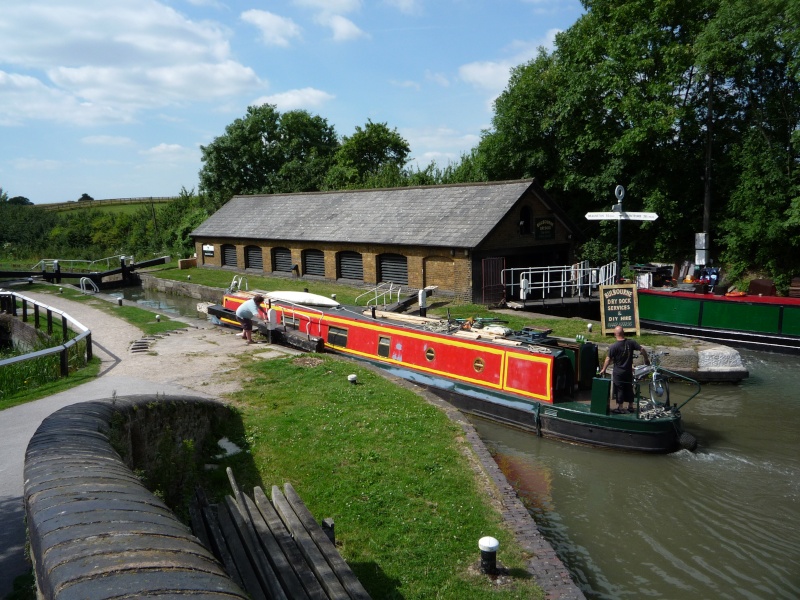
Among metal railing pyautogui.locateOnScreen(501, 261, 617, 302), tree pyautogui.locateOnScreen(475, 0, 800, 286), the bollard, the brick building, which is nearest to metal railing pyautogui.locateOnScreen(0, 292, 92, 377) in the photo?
the bollard

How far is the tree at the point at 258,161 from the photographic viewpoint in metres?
41.3

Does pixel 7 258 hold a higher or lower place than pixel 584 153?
lower

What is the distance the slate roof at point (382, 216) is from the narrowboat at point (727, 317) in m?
5.66

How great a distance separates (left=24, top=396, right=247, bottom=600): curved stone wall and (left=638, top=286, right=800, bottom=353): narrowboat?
1689 centimetres

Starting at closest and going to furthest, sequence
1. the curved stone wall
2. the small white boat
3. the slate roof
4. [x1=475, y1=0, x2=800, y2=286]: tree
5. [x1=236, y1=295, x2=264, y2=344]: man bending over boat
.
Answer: the curved stone wall
[x1=236, y1=295, x2=264, y2=344]: man bending over boat
the small white boat
the slate roof
[x1=475, y1=0, x2=800, y2=286]: tree

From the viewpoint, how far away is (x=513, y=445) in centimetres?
1087

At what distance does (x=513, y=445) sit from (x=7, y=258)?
38977 mm

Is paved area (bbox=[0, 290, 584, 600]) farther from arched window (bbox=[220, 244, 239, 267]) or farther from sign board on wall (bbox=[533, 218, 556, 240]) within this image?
sign board on wall (bbox=[533, 218, 556, 240])

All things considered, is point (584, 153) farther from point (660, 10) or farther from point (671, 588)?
point (671, 588)

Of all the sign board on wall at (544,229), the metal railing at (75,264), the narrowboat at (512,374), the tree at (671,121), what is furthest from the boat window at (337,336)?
the metal railing at (75,264)

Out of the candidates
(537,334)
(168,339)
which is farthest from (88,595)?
(168,339)

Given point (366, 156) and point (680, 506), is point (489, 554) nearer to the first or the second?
point (680, 506)

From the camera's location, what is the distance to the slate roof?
2080 centimetres

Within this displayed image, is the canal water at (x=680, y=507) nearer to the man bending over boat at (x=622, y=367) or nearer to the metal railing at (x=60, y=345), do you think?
the man bending over boat at (x=622, y=367)
